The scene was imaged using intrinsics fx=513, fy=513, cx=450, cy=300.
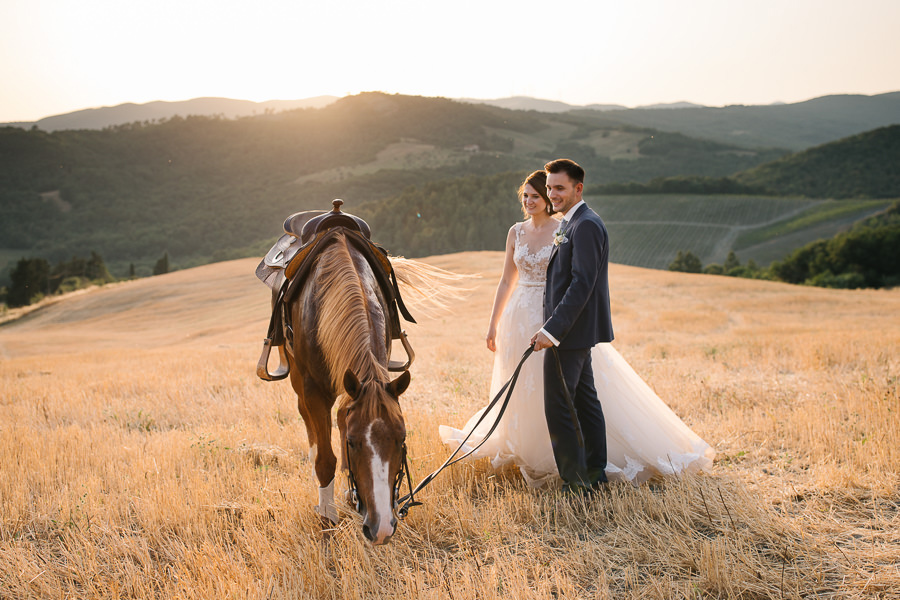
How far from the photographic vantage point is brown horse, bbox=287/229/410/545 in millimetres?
2668

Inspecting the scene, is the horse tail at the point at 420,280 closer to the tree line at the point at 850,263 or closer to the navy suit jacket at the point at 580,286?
the navy suit jacket at the point at 580,286

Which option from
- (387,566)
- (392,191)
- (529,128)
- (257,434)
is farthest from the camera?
(529,128)

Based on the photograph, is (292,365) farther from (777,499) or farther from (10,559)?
(777,499)

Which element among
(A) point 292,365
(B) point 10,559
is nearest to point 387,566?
(A) point 292,365

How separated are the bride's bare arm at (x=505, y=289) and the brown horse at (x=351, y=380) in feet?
3.89

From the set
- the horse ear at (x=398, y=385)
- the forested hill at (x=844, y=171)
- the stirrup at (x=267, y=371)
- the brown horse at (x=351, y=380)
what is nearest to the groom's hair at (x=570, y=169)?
the brown horse at (x=351, y=380)

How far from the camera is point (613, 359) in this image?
4.65 meters

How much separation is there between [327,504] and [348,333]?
1.45 m

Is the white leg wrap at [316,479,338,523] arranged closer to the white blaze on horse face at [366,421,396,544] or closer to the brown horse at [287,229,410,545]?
the brown horse at [287,229,410,545]

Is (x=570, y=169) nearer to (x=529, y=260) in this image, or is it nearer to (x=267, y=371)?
(x=529, y=260)

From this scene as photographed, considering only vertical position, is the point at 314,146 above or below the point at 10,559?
above

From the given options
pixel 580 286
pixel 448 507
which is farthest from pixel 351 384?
pixel 580 286

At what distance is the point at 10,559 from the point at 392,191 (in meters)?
125

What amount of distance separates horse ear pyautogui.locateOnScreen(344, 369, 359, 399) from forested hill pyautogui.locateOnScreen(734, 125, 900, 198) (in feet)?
407
